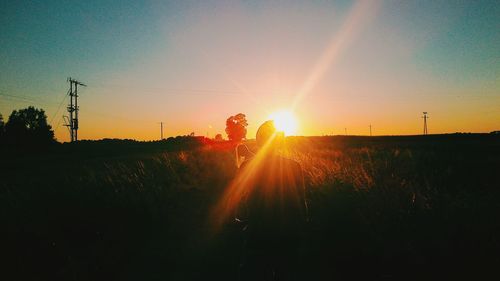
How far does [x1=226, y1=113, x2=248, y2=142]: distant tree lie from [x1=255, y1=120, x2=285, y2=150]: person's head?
339 ft

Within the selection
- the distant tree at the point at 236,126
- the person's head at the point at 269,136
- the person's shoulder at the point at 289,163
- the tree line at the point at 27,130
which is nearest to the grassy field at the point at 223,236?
the person's head at the point at 269,136

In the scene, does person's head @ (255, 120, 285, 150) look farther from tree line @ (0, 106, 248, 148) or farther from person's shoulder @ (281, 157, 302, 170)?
tree line @ (0, 106, 248, 148)

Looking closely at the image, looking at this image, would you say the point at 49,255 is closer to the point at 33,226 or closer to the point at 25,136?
the point at 33,226

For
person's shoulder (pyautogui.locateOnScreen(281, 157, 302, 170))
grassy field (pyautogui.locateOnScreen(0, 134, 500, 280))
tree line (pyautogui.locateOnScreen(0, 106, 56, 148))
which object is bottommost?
grassy field (pyautogui.locateOnScreen(0, 134, 500, 280))

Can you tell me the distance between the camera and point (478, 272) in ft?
12.1

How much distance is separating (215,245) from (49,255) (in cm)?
292

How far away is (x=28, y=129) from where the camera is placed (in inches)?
2343

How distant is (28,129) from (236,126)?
64.8 m

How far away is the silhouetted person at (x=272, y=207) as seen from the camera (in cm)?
282

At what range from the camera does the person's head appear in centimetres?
288

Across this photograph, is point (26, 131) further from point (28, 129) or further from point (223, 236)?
point (223, 236)

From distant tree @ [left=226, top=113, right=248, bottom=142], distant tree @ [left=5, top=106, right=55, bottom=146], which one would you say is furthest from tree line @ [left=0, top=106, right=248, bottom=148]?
distant tree @ [left=226, top=113, right=248, bottom=142]

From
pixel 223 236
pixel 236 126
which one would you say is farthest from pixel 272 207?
pixel 236 126

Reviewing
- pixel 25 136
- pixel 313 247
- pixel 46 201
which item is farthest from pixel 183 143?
pixel 313 247
